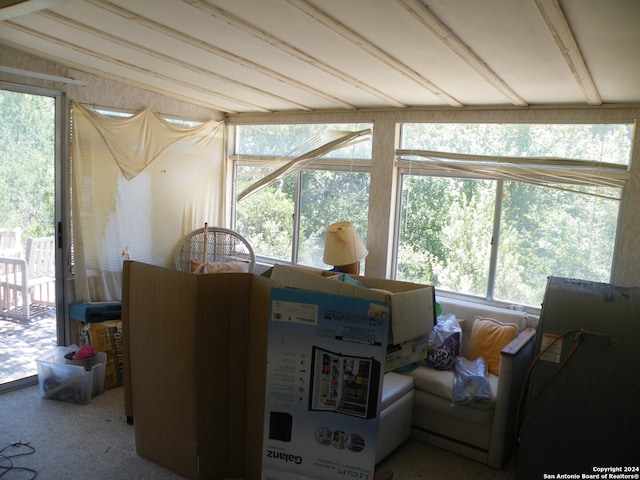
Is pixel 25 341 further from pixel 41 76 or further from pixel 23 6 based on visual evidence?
pixel 23 6

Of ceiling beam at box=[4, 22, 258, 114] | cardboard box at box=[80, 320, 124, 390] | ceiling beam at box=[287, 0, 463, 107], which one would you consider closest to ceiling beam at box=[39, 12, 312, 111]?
ceiling beam at box=[4, 22, 258, 114]

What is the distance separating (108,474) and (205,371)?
85 centimetres

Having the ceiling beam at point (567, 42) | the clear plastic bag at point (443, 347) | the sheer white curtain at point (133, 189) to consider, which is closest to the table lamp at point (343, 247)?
the clear plastic bag at point (443, 347)

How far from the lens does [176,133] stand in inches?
184

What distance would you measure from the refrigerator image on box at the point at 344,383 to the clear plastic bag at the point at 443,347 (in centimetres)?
134

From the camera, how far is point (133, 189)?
14.4ft

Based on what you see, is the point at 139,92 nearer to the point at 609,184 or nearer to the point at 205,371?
the point at 205,371

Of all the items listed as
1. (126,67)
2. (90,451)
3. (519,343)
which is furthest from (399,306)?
(126,67)

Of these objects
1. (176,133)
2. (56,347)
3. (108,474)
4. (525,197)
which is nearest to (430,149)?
(525,197)

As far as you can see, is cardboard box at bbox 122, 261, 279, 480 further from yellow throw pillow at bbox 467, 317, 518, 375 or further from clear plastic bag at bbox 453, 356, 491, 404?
yellow throw pillow at bbox 467, 317, 518, 375

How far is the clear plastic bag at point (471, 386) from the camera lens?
9.58 ft

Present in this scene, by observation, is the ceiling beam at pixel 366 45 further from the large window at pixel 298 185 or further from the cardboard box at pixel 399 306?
the cardboard box at pixel 399 306

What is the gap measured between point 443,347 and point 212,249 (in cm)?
256

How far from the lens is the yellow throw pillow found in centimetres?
→ 331
